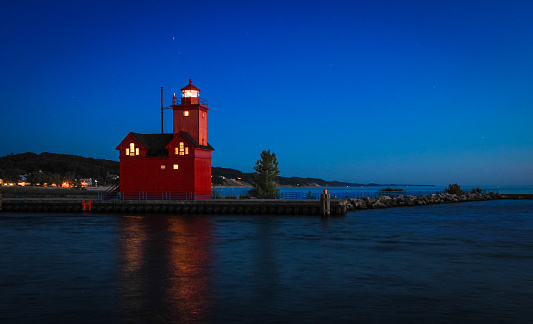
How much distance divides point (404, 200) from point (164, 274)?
56.6m

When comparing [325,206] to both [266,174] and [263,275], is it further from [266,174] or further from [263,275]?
[263,275]

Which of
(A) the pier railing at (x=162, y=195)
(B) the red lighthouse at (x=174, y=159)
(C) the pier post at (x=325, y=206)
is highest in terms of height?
(B) the red lighthouse at (x=174, y=159)

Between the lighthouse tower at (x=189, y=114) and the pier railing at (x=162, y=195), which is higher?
the lighthouse tower at (x=189, y=114)

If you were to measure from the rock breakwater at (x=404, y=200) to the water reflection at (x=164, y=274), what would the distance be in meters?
28.0

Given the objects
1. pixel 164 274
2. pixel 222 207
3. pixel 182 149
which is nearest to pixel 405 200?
pixel 222 207

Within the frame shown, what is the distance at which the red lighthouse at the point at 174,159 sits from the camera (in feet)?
151

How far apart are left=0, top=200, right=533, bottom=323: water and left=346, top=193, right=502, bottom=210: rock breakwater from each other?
22.8m

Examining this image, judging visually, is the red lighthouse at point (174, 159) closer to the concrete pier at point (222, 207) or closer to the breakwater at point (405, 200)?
the concrete pier at point (222, 207)

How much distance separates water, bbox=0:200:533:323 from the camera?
1264 cm

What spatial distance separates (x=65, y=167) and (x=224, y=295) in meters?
194

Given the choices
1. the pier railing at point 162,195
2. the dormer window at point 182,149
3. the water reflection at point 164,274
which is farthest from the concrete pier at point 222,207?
the water reflection at point 164,274

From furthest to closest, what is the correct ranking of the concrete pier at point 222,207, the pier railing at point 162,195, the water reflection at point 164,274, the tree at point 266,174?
the tree at point 266,174
the pier railing at point 162,195
the concrete pier at point 222,207
the water reflection at point 164,274

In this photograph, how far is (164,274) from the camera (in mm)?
17672

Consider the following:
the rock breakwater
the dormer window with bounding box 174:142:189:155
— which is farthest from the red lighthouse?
the rock breakwater
